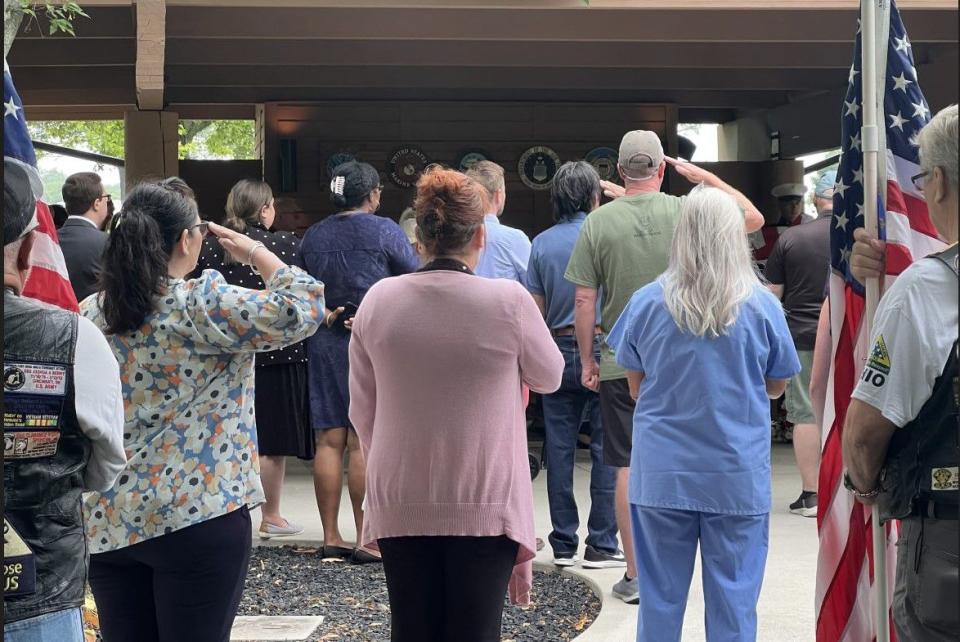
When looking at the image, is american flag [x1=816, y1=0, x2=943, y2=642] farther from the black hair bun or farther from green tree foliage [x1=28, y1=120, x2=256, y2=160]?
green tree foliage [x1=28, y1=120, x2=256, y2=160]

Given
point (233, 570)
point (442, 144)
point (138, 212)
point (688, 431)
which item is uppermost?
point (442, 144)

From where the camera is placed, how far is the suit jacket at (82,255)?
6605 millimetres

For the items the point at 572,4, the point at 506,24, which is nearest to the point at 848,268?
the point at 572,4

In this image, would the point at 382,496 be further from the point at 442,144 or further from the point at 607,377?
the point at 442,144

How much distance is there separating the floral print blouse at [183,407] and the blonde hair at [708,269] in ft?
4.12

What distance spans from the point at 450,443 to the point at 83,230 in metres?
4.01

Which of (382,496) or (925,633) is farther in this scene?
(382,496)

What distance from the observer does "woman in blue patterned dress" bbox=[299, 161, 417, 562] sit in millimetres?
6258

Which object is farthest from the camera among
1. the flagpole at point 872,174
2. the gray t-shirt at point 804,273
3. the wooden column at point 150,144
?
the wooden column at point 150,144

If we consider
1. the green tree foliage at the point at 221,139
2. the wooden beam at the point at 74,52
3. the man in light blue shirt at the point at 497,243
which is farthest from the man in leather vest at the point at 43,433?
the green tree foliage at the point at 221,139

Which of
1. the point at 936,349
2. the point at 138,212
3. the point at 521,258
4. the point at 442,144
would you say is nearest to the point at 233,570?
the point at 138,212

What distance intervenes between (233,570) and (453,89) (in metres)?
11.1

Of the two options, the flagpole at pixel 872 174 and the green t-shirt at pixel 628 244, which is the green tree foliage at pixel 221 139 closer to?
the green t-shirt at pixel 628 244

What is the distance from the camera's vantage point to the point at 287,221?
381 inches
